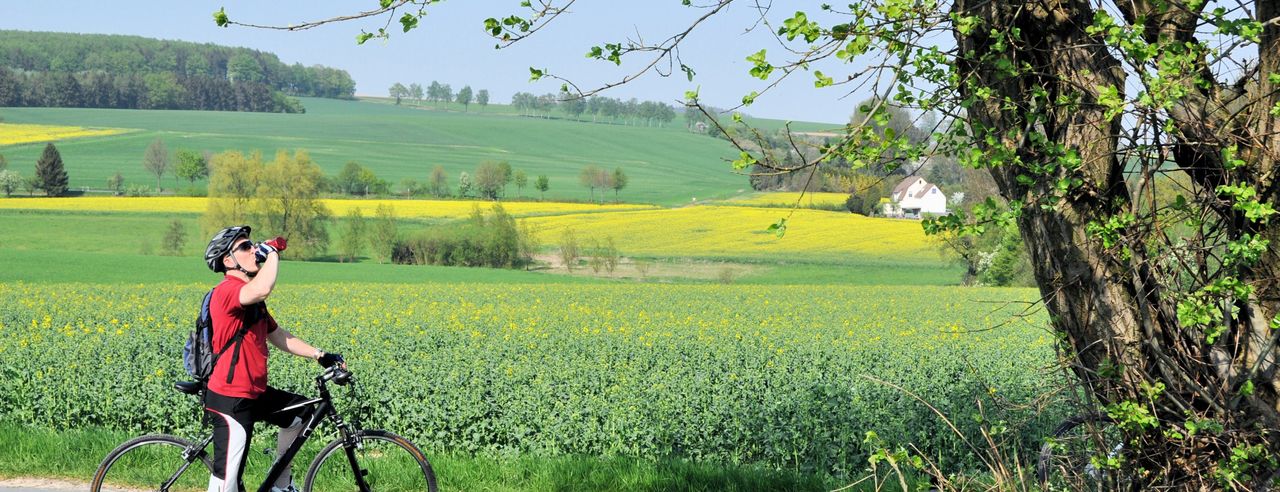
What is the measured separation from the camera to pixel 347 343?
1573cm

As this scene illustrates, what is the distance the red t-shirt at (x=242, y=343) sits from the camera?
5383mm

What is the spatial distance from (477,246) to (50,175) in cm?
3793

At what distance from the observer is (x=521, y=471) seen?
26.0ft

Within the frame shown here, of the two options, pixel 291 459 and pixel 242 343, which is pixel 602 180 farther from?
pixel 242 343

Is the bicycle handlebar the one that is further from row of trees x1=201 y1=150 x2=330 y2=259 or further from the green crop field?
row of trees x1=201 y1=150 x2=330 y2=259

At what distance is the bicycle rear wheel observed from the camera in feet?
15.1

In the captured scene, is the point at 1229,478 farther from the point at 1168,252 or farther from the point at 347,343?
the point at 347,343

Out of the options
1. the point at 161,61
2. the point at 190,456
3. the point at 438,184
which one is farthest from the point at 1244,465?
the point at 161,61

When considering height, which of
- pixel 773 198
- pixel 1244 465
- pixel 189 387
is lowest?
pixel 773 198

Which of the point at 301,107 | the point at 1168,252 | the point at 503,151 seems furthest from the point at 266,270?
the point at 301,107

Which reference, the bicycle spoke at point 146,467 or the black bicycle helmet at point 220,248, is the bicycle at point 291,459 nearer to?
the bicycle spoke at point 146,467

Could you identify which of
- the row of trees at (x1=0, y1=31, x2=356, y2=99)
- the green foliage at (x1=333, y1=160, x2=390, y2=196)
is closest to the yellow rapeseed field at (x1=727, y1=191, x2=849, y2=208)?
the green foliage at (x1=333, y1=160, x2=390, y2=196)

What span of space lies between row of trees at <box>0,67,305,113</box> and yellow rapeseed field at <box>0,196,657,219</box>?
65921 millimetres

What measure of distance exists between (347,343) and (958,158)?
1261 cm
